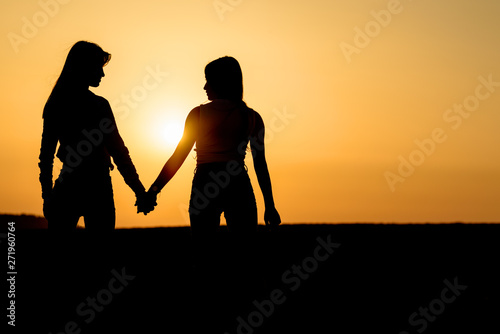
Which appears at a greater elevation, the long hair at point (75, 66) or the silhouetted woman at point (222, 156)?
the long hair at point (75, 66)

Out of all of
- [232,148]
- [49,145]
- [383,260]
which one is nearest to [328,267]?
[383,260]

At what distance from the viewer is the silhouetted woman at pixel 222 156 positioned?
536cm

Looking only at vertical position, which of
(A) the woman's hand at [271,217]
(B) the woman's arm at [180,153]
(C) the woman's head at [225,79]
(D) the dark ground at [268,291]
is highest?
(C) the woman's head at [225,79]

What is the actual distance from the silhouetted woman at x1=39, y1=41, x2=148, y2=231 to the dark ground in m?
0.30

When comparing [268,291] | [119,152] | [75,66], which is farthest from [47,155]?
[268,291]

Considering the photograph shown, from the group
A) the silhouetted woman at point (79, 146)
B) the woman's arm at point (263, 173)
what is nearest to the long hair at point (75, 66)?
the silhouetted woman at point (79, 146)

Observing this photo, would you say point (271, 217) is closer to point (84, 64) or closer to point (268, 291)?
point (268, 291)

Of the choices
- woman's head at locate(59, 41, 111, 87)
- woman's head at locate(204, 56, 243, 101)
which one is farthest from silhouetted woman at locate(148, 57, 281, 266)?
woman's head at locate(59, 41, 111, 87)

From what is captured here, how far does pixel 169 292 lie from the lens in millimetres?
6824

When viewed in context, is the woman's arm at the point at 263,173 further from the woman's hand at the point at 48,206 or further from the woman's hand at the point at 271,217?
the woman's hand at the point at 48,206

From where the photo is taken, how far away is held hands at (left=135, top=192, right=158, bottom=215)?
22.5 feet

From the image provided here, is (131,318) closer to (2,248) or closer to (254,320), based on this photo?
(254,320)

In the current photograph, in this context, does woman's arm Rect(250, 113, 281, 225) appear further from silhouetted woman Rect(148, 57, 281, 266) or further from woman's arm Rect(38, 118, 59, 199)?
woman's arm Rect(38, 118, 59, 199)

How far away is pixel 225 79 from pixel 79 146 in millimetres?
1299
